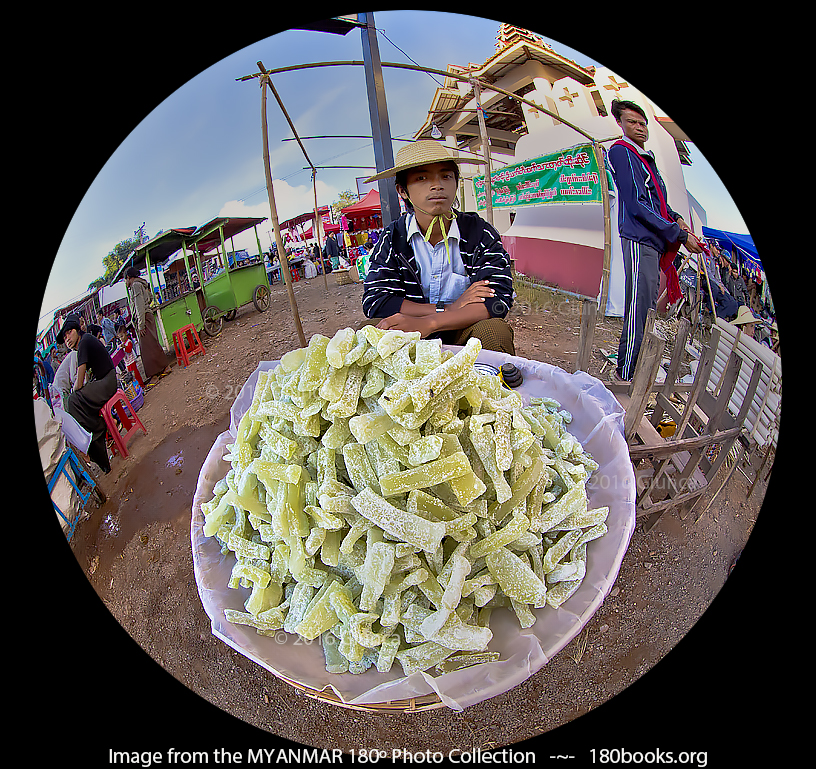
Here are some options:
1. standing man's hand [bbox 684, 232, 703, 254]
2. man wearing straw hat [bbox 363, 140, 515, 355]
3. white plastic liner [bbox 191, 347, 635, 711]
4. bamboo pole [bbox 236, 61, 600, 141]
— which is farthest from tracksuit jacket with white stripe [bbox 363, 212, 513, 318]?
standing man's hand [bbox 684, 232, 703, 254]

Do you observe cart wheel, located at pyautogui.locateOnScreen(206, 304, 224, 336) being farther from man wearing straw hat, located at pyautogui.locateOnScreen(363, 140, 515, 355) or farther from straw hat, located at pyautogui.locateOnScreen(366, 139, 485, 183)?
straw hat, located at pyautogui.locateOnScreen(366, 139, 485, 183)

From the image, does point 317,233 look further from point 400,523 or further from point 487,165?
point 400,523

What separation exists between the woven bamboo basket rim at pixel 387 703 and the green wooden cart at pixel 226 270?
43.7 inches

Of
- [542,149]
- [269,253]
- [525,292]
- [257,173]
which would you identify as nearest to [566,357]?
[525,292]

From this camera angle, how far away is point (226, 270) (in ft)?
5.16

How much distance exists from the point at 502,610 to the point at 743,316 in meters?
1.25

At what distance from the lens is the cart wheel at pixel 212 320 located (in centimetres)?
161

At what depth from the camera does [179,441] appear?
5.60 ft

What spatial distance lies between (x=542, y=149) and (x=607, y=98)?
1.09ft

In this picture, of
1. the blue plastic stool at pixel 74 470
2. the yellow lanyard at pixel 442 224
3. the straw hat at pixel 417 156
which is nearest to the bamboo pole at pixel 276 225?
the straw hat at pixel 417 156

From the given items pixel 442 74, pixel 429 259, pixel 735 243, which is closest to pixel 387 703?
pixel 429 259

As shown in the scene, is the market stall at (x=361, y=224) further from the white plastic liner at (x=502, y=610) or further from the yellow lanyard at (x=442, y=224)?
the white plastic liner at (x=502, y=610)

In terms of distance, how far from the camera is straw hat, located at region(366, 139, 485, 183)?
1570mm

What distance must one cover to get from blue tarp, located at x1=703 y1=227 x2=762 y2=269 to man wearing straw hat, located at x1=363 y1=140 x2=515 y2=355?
30.6 inches
